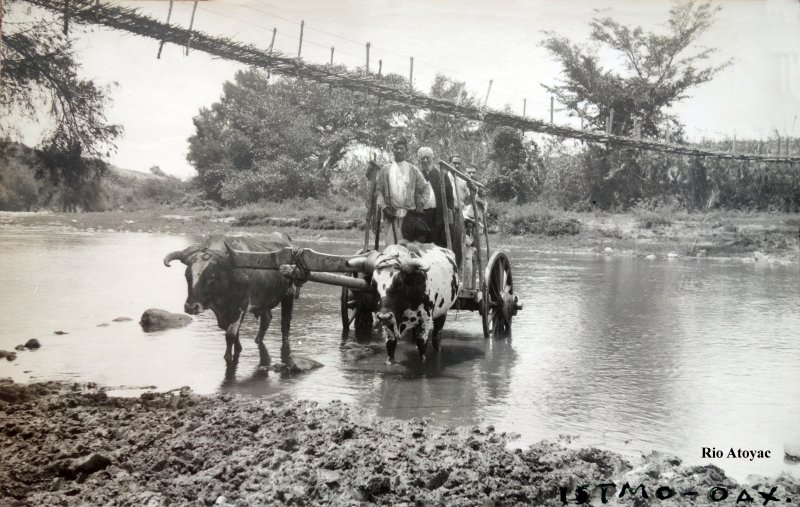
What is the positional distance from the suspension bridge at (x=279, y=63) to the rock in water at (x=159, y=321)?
2.86 metres

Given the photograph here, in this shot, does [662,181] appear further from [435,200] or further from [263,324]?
[263,324]

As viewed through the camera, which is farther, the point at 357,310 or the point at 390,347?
the point at 357,310

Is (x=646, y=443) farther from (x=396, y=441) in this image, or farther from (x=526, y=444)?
(x=396, y=441)

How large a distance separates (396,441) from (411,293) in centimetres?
212

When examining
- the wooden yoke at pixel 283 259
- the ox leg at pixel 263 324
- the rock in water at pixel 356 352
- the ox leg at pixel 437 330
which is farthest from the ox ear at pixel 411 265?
the ox leg at pixel 263 324

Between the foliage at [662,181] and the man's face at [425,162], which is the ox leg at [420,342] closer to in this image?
the man's face at [425,162]

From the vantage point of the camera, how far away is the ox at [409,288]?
237 inches

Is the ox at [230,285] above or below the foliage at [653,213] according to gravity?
below

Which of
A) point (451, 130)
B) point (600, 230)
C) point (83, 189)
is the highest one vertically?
point (451, 130)

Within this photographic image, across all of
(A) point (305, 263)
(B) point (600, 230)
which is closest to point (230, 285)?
(A) point (305, 263)

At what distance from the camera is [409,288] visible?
6.20m

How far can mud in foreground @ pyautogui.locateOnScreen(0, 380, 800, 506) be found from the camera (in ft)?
11.9

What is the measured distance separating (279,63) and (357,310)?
119 inches

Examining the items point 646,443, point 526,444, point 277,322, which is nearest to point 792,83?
point 646,443
